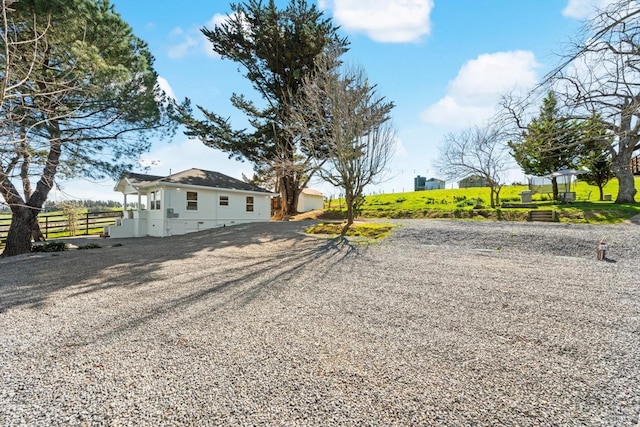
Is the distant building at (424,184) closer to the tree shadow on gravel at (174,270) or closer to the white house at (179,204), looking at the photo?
the white house at (179,204)

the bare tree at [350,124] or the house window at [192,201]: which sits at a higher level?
the bare tree at [350,124]

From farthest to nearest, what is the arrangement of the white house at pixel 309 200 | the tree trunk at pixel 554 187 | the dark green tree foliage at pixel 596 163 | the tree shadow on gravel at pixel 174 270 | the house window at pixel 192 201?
the white house at pixel 309 200 < the tree trunk at pixel 554 187 < the dark green tree foliage at pixel 596 163 < the house window at pixel 192 201 < the tree shadow on gravel at pixel 174 270

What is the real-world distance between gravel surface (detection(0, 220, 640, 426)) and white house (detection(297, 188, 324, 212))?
2658cm

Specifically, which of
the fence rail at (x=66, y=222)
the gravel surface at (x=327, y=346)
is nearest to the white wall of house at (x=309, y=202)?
the fence rail at (x=66, y=222)

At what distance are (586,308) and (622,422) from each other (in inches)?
104

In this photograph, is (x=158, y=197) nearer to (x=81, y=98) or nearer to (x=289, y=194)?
(x=81, y=98)

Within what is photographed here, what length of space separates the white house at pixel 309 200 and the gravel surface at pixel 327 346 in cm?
2658

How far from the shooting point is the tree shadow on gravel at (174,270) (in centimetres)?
524

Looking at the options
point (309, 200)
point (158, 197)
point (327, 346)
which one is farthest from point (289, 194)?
point (327, 346)

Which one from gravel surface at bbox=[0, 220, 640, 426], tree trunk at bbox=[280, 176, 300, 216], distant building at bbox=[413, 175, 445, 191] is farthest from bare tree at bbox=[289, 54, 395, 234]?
distant building at bbox=[413, 175, 445, 191]

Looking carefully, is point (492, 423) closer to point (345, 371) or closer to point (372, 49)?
point (345, 371)

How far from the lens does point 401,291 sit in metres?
4.99

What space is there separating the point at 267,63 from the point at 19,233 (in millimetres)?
15761

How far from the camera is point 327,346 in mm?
3105
